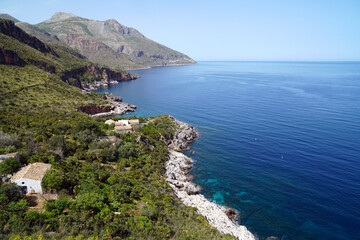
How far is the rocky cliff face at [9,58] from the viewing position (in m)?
76.7

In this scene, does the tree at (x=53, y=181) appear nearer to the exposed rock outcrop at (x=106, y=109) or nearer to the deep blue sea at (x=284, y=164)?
the deep blue sea at (x=284, y=164)

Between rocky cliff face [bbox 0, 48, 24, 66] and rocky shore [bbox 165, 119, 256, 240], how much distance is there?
7030cm

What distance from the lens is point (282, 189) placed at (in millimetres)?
36125

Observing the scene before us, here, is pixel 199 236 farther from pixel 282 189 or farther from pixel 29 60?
pixel 29 60

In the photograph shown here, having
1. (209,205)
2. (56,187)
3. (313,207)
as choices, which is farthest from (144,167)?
(313,207)

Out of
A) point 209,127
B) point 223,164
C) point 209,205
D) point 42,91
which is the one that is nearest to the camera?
point 209,205

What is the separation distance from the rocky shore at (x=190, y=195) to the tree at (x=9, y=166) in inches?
819

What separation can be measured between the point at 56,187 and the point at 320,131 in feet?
203

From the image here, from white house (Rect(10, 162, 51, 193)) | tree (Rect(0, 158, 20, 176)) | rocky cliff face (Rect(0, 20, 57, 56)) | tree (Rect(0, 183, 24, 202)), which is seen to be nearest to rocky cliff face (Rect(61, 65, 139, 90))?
rocky cliff face (Rect(0, 20, 57, 56))

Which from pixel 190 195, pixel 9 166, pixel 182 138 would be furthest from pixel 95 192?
pixel 182 138

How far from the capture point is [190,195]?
1358 inches

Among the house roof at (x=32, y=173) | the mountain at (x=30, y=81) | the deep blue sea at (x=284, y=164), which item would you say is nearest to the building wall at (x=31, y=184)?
the house roof at (x=32, y=173)

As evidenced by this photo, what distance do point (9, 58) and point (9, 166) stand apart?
251 ft

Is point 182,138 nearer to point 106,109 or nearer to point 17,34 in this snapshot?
point 106,109
